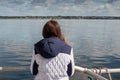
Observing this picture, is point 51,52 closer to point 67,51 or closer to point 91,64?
point 67,51

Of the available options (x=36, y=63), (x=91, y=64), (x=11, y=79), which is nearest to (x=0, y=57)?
(x=91, y=64)

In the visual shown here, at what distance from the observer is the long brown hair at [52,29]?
17.9 feet

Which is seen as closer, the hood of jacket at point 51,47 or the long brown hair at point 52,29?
the hood of jacket at point 51,47

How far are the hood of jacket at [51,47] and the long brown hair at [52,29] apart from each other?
0.09 metres

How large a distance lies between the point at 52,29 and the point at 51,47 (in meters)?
0.32

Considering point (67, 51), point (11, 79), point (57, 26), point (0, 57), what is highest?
point (57, 26)

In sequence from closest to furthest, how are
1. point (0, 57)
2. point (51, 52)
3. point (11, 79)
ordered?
1. point (51, 52)
2. point (11, 79)
3. point (0, 57)

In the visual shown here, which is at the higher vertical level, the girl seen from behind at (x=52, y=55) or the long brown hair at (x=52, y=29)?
the long brown hair at (x=52, y=29)

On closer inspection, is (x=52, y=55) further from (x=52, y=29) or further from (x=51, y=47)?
(x=52, y=29)

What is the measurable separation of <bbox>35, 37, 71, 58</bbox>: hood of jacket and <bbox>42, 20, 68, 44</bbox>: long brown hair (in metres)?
0.09

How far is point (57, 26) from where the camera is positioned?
546 centimetres

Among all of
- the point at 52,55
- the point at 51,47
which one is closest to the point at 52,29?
the point at 51,47

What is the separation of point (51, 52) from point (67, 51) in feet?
0.94

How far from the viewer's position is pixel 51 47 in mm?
5344
